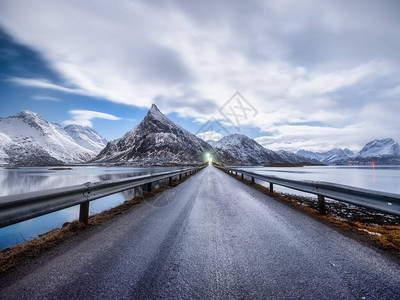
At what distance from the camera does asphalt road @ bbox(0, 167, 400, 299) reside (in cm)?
231

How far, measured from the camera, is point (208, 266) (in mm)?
2938

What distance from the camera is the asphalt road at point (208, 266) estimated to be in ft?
7.59

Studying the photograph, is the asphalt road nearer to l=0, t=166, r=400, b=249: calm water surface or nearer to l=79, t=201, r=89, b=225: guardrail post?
l=79, t=201, r=89, b=225: guardrail post

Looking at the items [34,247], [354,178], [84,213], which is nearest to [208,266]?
[34,247]

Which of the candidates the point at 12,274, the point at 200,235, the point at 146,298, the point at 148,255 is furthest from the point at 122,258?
the point at 200,235

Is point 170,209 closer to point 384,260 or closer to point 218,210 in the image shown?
point 218,210

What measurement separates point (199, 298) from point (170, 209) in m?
5.00

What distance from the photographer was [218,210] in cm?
693

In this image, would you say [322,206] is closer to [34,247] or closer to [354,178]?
[34,247]

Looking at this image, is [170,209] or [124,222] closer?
[124,222]

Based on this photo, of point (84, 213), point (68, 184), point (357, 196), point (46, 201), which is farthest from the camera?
point (68, 184)

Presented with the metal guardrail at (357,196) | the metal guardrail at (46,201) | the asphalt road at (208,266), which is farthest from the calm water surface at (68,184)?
the metal guardrail at (357,196)

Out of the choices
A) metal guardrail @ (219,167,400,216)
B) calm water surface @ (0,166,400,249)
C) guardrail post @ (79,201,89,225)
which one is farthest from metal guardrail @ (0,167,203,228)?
metal guardrail @ (219,167,400,216)

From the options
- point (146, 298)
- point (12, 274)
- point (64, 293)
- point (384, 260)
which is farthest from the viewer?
point (384, 260)
